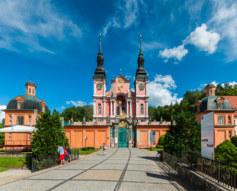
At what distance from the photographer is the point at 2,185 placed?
11195 mm

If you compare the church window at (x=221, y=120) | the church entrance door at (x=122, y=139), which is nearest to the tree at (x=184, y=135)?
the church window at (x=221, y=120)

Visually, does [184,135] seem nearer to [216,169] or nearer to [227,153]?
[227,153]

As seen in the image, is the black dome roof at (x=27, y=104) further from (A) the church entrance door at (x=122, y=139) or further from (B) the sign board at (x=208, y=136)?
(B) the sign board at (x=208, y=136)

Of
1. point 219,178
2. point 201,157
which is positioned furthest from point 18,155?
point 219,178

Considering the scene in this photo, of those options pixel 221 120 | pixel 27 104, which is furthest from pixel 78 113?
pixel 221 120

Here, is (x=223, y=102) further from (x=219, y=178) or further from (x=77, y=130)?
(x=219, y=178)

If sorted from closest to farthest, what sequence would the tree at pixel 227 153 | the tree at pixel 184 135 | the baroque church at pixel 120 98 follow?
the tree at pixel 227 153 → the tree at pixel 184 135 → the baroque church at pixel 120 98

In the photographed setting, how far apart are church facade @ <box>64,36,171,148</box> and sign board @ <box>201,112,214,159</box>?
37734 mm

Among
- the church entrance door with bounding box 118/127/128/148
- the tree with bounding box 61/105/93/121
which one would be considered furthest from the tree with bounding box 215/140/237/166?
the tree with bounding box 61/105/93/121

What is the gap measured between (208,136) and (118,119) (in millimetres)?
43256

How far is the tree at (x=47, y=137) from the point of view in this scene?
813 inches

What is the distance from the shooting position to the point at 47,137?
830 inches

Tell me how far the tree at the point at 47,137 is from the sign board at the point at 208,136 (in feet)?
38.5

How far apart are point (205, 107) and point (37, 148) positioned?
3525 cm
